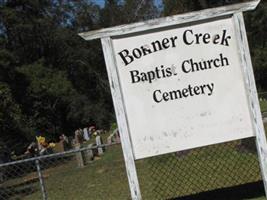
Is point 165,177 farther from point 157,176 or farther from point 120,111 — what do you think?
point 120,111

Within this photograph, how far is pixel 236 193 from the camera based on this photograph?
8336 mm

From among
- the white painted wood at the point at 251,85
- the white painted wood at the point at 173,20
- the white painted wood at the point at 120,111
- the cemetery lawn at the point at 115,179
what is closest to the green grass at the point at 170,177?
the cemetery lawn at the point at 115,179

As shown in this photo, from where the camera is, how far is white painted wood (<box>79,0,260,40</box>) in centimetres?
698

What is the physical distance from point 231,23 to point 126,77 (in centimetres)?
148

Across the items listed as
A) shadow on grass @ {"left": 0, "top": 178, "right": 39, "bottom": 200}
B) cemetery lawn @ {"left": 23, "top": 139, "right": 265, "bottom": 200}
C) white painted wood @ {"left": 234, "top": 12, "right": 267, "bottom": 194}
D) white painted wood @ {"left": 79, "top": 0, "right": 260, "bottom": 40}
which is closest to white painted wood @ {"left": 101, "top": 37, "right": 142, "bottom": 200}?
white painted wood @ {"left": 79, "top": 0, "right": 260, "bottom": 40}

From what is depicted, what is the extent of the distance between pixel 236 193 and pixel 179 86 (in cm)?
219

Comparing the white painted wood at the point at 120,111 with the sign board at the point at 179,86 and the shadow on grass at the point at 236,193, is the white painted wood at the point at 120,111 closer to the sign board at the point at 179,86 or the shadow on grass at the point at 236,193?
the sign board at the point at 179,86

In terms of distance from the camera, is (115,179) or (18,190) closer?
(115,179)

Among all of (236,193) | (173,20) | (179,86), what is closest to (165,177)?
(236,193)

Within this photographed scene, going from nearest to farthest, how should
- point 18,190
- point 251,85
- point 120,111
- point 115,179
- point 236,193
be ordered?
point 120,111 → point 251,85 → point 236,193 → point 115,179 → point 18,190

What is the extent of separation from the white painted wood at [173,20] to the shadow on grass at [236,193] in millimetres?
2605

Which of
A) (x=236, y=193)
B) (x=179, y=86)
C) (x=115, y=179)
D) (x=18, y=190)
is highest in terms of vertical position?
(x=179, y=86)

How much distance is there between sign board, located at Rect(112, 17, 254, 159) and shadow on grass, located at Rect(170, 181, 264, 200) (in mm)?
1284

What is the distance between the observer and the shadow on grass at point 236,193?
26.2 feet
